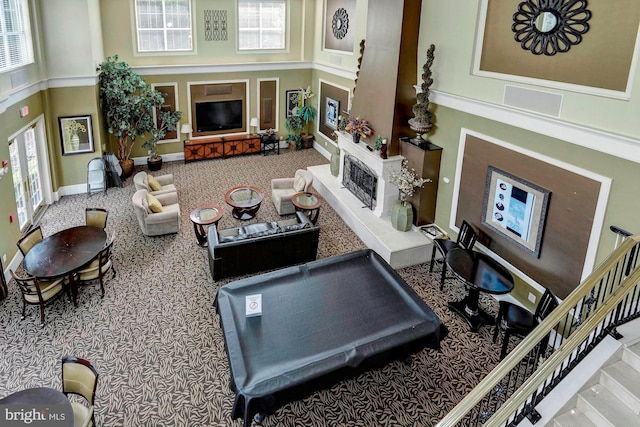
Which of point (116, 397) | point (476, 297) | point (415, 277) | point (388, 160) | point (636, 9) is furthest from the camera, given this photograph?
point (388, 160)

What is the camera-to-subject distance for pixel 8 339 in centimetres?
658

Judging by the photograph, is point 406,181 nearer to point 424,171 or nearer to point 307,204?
point 424,171

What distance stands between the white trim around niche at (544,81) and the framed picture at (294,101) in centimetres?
839

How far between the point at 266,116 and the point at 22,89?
25.1 ft

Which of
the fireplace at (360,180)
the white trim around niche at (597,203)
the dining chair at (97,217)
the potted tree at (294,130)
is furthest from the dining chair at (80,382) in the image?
the potted tree at (294,130)

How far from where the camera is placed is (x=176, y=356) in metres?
6.40

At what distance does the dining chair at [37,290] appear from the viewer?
6.64 m

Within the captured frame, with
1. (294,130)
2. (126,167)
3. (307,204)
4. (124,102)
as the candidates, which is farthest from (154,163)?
(307,204)

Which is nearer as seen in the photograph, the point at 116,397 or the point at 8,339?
the point at 116,397

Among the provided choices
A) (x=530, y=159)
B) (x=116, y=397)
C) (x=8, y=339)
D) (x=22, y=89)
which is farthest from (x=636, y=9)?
(x=22, y=89)

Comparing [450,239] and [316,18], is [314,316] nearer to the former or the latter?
[450,239]

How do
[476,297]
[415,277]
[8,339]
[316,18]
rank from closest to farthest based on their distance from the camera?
[8,339] < [476,297] < [415,277] < [316,18]

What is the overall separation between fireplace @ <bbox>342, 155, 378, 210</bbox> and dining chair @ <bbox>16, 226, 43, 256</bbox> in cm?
644

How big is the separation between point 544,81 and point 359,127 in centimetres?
436
